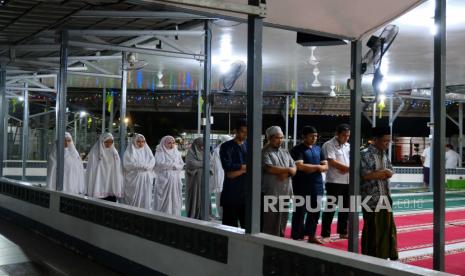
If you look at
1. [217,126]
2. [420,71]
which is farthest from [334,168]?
[217,126]

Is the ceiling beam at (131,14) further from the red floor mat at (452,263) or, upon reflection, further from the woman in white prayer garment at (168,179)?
the red floor mat at (452,263)

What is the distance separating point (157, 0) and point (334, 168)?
4.16 m

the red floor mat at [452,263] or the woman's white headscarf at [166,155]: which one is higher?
the woman's white headscarf at [166,155]

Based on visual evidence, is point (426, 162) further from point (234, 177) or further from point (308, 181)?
point (234, 177)

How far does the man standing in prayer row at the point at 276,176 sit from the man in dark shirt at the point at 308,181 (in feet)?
2.24

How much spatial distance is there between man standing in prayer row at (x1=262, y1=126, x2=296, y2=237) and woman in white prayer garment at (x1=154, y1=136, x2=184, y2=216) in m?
2.82

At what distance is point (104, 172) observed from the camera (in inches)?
320

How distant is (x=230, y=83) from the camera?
8.94 metres

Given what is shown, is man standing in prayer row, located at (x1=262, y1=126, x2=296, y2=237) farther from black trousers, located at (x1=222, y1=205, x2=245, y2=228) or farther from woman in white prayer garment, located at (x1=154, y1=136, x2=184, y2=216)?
woman in white prayer garment, located at (x1=154, y1=136, x2=184, y2=216)

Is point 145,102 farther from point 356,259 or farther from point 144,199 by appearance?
point 356,259

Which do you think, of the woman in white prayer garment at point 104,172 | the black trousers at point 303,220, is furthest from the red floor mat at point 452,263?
the woman in white prayer garment at point 104,172

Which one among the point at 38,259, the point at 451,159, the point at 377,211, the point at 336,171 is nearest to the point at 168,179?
the point at 38,259

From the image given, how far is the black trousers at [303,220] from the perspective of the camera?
625 centimetres

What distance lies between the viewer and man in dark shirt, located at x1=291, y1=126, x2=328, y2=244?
6.28 meters
